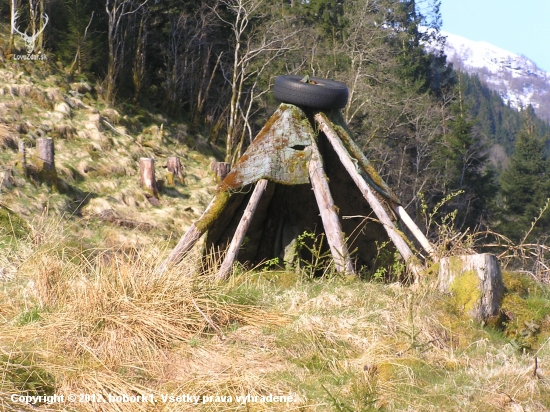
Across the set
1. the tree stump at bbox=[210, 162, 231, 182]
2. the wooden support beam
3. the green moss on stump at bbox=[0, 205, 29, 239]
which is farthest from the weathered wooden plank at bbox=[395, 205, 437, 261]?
the tree stump at bbox=[210, 162, 231, 182]

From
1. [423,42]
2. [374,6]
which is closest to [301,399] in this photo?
[374,6]

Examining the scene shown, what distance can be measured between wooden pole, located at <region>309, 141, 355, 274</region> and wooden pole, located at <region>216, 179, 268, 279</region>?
0.59 m

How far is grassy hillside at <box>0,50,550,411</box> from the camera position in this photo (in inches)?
164

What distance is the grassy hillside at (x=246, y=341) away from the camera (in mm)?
4164

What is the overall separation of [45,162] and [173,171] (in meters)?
6.35

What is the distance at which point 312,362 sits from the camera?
464cm

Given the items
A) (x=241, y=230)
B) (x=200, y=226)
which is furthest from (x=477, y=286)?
(x=200, y=226)

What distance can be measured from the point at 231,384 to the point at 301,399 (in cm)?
46

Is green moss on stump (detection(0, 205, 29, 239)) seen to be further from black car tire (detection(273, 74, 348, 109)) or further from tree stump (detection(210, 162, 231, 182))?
tree stump (detection(210, 162, 231, 182))

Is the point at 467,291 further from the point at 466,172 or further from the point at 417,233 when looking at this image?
the point at 466,172

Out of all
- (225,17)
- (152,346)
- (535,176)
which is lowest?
(535,176)

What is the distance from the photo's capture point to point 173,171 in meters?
22.2

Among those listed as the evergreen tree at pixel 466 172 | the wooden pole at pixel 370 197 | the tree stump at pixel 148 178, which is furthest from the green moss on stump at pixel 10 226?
the evergreen tree at pixel 466 172

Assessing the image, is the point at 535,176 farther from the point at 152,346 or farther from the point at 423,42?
the point at 152,346
